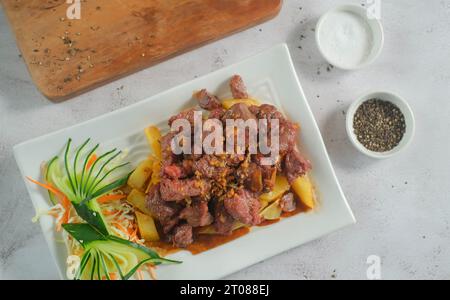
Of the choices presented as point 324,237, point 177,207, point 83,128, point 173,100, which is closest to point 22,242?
point 83,128

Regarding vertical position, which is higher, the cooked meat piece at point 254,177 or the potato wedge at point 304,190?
the cooked meat piece at point 254,177

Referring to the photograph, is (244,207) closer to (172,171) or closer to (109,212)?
(172,171)

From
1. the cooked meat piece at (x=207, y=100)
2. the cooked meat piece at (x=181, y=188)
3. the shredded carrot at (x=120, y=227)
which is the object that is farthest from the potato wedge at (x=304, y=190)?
the shredded carrot at (x=120, y=227)

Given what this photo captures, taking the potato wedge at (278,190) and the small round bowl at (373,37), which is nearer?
the potato wedge at (278,190)

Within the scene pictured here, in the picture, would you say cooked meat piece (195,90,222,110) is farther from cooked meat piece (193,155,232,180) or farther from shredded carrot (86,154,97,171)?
shredded carrot (86,154,97,171)

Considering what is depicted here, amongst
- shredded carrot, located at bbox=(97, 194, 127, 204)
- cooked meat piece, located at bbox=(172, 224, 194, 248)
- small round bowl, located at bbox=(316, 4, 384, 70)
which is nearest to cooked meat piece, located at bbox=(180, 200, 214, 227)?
cooked meat piece, located at bbox=(172, 224, 194, 248)

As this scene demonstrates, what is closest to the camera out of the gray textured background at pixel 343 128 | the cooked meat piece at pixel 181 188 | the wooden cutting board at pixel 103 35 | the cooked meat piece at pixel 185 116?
the cooked meat piece at pixel 181 188

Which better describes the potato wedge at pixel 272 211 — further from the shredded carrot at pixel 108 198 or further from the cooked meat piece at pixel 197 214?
the shredded carrot at pixel 108 198
